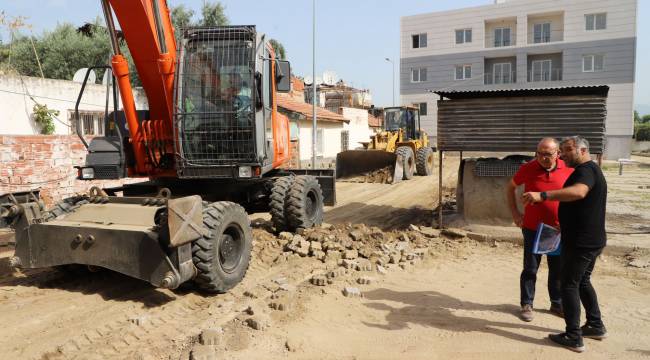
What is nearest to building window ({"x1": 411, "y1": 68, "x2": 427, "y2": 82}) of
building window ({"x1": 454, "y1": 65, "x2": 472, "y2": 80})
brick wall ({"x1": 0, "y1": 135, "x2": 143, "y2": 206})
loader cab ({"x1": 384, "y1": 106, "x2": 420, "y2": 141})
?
building window ({"x1": 454, "y1": 65, "x2": 472, "y2": 80})

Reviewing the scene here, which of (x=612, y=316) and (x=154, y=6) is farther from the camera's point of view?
(x=154, y=6)

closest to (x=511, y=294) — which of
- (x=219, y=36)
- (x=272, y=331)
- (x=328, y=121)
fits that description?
(x=272, y=331)

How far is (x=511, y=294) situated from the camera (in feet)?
18.3

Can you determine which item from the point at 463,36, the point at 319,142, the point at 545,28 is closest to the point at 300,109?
the point at 319,142

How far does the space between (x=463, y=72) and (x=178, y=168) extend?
36.7 meters

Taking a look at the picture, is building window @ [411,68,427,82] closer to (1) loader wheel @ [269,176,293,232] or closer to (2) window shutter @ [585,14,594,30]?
(2) window shutter @ [585,14,594,30]

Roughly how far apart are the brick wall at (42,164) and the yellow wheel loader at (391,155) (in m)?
7.94

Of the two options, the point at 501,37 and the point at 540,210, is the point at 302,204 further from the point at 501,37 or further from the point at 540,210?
the point at 501,37

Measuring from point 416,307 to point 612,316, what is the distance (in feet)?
6.33

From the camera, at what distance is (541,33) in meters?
37.8

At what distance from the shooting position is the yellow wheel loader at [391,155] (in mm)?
16516

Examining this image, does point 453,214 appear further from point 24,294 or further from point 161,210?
point 24,294

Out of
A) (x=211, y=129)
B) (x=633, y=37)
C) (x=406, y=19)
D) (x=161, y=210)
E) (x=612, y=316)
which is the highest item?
(x=406, y=19)

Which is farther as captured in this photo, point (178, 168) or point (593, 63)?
point (593, 63)
